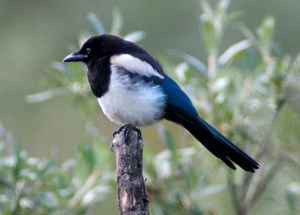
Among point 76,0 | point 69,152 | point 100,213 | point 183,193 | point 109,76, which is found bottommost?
point 183,193

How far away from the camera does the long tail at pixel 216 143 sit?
5863mm

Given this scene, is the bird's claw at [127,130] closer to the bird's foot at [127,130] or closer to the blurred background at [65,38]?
the bird's foot at [127,130]

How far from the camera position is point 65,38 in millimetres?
10258

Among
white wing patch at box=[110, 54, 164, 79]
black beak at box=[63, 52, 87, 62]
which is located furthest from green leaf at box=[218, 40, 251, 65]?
black beak at box=[63, 52, 87, 62]

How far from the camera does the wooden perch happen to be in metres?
4.76

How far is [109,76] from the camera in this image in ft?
19.8

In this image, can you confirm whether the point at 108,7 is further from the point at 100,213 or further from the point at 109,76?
the point at 109,76

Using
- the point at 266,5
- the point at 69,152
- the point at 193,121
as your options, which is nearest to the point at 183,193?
the point at 193,121

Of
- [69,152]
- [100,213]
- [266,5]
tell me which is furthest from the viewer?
[266,5]

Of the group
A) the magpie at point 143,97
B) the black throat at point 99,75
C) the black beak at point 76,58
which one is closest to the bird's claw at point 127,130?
the magpie at point 143,97

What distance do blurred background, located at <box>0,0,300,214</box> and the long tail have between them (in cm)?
344

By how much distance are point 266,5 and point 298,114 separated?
162 inches

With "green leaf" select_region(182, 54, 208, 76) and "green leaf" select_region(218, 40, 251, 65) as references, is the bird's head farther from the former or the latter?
"green leaf" select_region(218, 40, 251, 65)

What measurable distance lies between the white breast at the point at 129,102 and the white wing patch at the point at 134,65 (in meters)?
0.05
